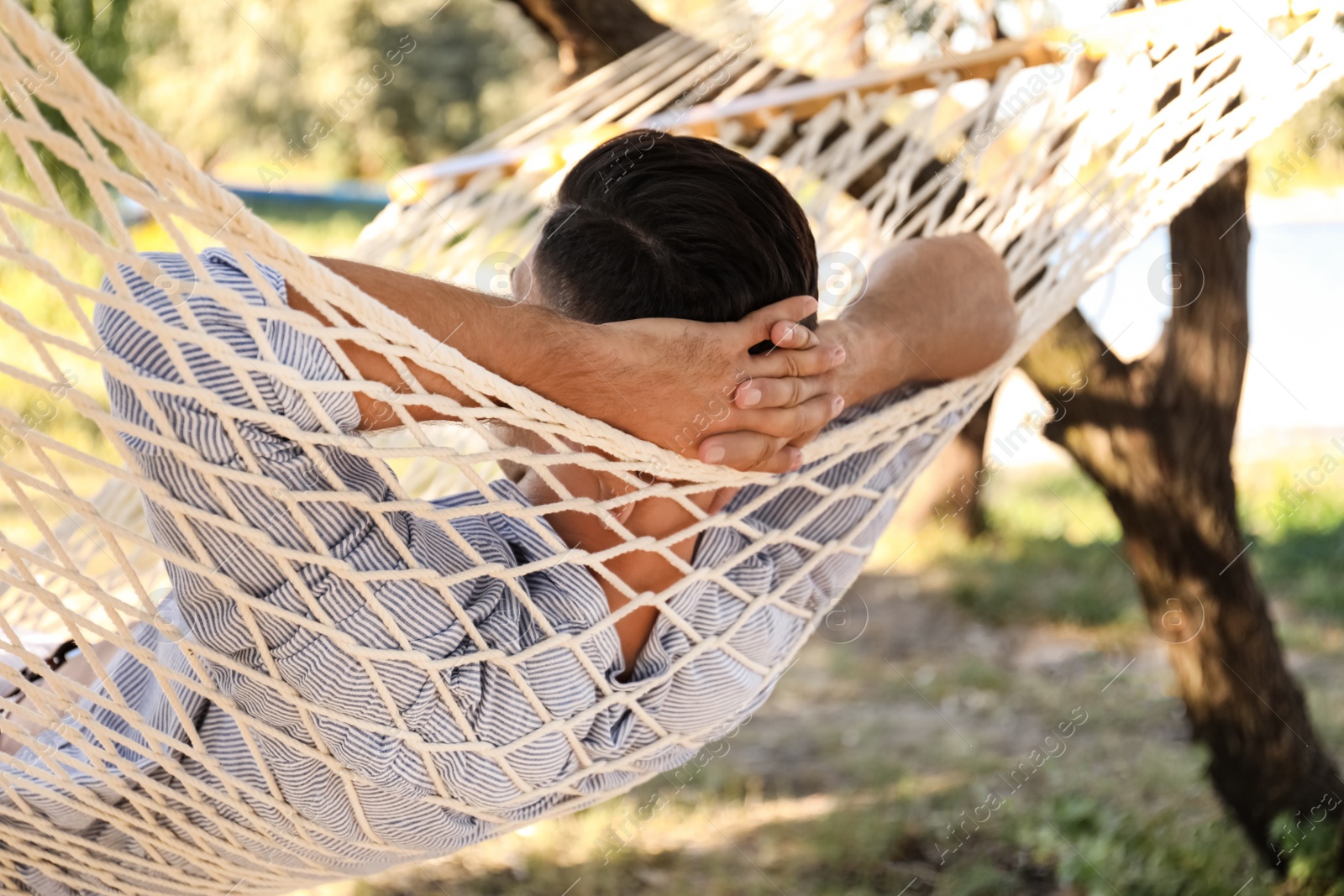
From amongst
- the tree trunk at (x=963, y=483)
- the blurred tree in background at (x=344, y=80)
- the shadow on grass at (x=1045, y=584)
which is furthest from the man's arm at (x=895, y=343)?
the blurred tree in background at (x=344, y=80)

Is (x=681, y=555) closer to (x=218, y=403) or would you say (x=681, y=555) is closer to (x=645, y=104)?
(x=218, y=403)

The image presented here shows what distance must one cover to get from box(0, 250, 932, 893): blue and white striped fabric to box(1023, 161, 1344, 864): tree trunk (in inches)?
33.6

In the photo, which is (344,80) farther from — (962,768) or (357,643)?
(357,643)

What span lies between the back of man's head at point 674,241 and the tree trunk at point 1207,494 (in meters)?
0.98

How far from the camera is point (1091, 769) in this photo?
2.07 meters

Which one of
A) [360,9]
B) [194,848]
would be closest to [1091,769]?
[194,848]

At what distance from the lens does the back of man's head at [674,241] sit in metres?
0.81

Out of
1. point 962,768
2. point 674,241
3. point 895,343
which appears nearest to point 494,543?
point 674,241

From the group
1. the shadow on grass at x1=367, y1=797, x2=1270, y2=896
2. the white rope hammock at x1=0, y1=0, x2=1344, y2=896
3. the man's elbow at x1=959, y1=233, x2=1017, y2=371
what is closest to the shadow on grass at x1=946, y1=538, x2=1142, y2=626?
the shadow on grass at x1=367, y1=797, x2=1270, y2=896

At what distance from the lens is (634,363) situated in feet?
2.48

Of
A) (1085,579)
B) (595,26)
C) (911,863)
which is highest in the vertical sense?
(595,26)

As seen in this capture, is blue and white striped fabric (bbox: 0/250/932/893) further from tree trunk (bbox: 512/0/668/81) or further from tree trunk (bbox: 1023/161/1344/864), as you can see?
tree trunk (bbox: 512/0/668/81)

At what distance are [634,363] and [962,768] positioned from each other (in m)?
1.56

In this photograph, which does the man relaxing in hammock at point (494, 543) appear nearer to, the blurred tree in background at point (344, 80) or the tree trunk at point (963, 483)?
the tree trunk at point (963, 483)
